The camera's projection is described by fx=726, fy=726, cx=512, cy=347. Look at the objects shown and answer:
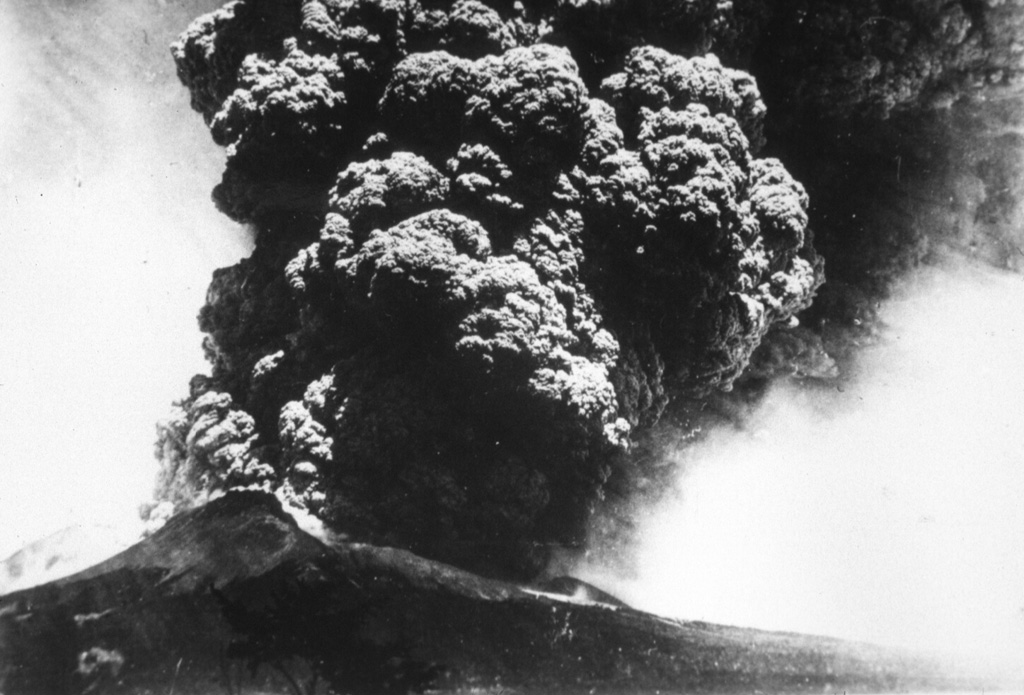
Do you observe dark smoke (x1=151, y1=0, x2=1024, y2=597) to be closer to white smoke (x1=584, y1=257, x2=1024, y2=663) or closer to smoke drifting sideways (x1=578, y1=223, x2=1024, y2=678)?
smoke drifting sideways (x1=578, y1=223, x2=1024, y2=678)

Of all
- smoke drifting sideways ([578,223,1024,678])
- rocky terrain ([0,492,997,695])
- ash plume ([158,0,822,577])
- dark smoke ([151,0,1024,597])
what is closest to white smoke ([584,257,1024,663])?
smoke drifting sideways ([578,223,1024,678])

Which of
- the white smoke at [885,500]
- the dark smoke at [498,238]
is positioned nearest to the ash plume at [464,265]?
the dark smoke at [498,238]

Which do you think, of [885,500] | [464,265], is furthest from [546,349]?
[885,500]

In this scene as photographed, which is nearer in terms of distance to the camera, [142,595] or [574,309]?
[142,595]

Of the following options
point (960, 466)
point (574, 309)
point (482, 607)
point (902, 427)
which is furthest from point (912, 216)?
point (482, 607)

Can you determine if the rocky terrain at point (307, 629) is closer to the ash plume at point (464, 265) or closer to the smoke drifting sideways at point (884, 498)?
the ash plume at point (464, 265)

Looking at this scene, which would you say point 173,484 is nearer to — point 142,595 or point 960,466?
point 142,595

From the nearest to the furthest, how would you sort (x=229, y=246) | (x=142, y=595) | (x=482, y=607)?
(x=142, y=595)
(x=482, y=607)
(x=229, y=246)
